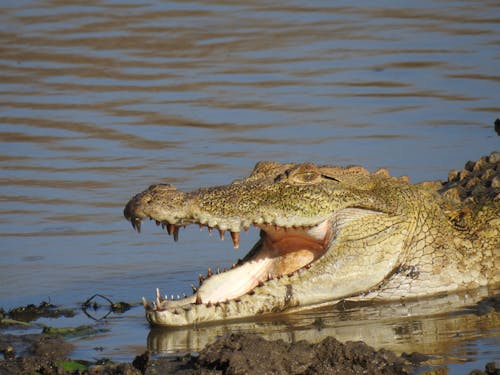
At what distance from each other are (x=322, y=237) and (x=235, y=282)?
26.1 inches

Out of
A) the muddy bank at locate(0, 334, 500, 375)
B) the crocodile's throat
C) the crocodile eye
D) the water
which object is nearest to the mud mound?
the muddy bank at locate(0, 334, 500, 375)

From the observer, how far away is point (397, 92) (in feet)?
46.2

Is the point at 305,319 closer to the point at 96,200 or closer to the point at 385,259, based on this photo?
the point at 385,259

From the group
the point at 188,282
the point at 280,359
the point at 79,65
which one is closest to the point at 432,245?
the point at 188,282

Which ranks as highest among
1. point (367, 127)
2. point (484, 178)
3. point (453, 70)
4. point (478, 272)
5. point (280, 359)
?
point (453, 70)

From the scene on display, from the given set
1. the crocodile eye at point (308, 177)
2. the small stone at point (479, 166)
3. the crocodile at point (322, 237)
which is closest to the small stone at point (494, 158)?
the small stone at point (479, 166)

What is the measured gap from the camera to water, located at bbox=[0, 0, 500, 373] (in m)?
9.34

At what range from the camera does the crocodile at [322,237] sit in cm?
768

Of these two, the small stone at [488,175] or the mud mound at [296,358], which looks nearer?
the mud mound at [296,358]

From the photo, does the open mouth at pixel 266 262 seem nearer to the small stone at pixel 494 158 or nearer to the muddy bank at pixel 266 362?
the muddy bank at pixel 266 362

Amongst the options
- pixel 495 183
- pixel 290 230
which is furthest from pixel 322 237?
pixel 495 183

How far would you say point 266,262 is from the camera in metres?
8.13

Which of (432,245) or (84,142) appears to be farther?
(84,142)

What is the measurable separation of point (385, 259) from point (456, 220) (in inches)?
28.9
